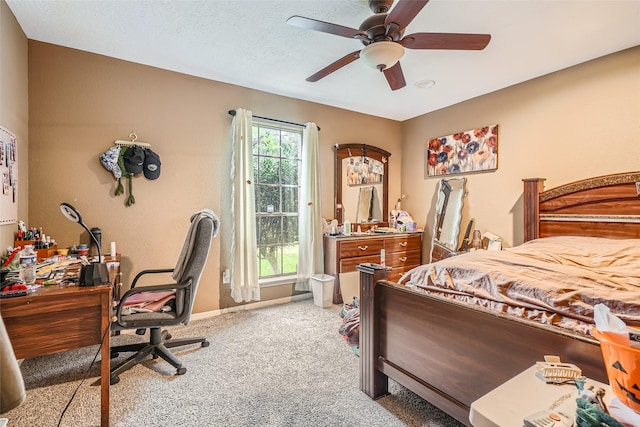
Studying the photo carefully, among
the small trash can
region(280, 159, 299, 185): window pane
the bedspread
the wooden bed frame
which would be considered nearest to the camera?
the wooden bed frame

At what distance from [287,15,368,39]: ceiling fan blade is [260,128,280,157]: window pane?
1878mm

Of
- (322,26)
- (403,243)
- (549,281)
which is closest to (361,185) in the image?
(403,243)

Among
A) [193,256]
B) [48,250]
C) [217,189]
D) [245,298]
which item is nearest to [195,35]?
[217,189]

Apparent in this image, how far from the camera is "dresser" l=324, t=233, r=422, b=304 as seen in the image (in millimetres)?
3736

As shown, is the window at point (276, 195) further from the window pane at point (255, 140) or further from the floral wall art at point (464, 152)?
the floral wall art at point (464, 152)

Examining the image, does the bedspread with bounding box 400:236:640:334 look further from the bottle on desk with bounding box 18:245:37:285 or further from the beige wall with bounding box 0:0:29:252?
the beige wall with bounding box 0:0:29:252

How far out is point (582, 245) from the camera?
2.41 meters

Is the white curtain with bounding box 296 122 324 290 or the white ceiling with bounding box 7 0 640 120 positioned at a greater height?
the white ceiling with bounding box 7 0 640 120

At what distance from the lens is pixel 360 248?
12.7ft

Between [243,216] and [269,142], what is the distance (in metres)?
1.06

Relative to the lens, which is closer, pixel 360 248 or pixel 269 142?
pixel 269 142

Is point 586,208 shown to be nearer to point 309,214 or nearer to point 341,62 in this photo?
point 341,62

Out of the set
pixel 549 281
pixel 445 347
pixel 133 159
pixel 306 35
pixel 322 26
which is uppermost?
pixel 306 35

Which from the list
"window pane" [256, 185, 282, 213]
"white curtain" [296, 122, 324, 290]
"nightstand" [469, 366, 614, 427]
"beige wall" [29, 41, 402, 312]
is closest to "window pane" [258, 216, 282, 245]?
"window pane" [256, 185, 282, 213]
